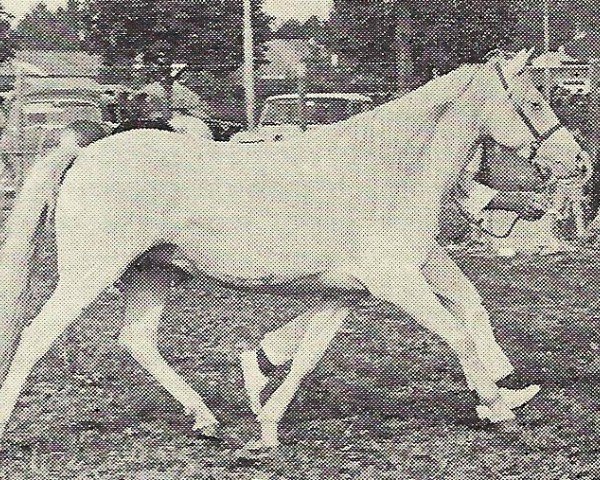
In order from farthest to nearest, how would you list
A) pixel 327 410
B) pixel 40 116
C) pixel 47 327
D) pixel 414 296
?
pixel 40 116, pixel 327 410, pixel 414 296, pixel 47 327

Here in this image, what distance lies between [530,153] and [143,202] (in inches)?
Answer: 72.4

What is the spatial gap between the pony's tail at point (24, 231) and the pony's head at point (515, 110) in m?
1.81

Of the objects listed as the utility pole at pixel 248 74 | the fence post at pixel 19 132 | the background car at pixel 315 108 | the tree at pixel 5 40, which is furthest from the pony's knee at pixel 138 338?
the tree at pixel 5 40

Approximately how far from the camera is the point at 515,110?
5.76 meters

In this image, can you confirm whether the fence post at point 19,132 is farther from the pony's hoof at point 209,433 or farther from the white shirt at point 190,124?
the pony's hoof at point 209,433

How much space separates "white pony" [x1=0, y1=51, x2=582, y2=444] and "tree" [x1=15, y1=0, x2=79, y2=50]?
64.4ft

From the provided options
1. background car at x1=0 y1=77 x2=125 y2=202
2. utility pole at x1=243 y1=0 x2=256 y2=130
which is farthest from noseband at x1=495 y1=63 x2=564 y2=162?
utility pole at x1=243 y1=0 x2=256 y2=130

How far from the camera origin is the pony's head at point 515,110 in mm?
5664

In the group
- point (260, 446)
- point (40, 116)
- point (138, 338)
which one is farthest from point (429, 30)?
point (260, 446)

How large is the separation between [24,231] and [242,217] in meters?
0.91

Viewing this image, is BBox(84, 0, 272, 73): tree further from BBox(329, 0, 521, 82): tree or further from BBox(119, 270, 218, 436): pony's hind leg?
BBox(119, 270, 218, 436): pony's hind leg

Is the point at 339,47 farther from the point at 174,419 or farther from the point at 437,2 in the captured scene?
the point at 174,419

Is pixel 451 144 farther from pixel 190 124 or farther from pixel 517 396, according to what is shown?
pixel 190 124

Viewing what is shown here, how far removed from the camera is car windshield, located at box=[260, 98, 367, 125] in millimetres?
18781
